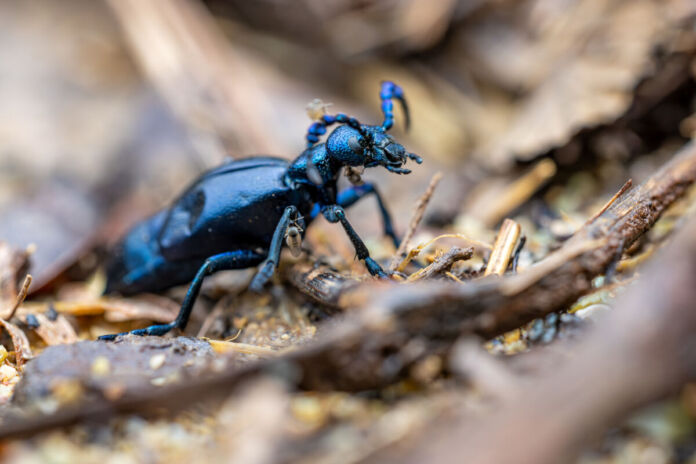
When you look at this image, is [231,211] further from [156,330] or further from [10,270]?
[10,270]

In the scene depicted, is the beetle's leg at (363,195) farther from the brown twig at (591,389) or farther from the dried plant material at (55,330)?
the brown twig at (591,389)

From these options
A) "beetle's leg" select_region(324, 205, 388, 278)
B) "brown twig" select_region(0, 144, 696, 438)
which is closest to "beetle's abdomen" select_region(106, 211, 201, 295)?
"beetle's leg" select_region(324, 205, 388, 278)

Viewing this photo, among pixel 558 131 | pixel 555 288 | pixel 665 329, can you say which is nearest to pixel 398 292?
pixel 555 288

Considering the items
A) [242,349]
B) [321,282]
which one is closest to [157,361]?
[242,349]

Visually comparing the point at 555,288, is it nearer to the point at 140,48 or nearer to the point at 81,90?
the point at 140,48

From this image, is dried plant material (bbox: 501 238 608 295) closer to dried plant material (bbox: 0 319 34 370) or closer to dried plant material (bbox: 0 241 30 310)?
dried plant material (bbox: 0 319 34 370)

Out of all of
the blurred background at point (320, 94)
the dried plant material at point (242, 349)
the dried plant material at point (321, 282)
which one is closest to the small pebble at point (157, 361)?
the dried plant material at point (242, 349)

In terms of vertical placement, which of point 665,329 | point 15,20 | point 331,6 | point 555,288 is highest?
point 15,20
